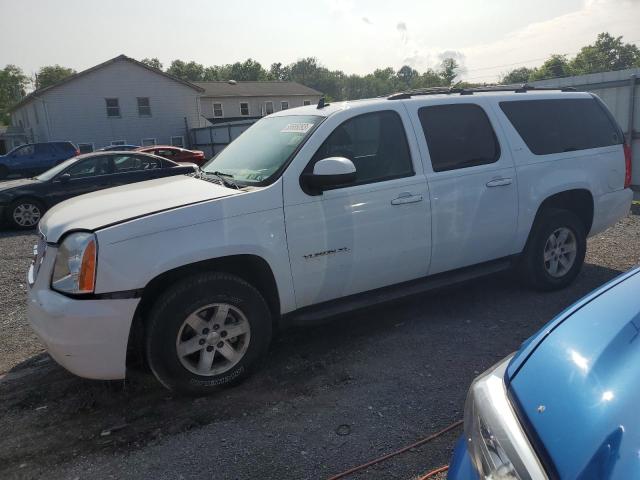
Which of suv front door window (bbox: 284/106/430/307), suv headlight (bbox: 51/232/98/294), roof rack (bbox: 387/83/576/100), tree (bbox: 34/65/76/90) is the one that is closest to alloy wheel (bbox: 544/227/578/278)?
roof rack (bbox: 387/83/576/100)

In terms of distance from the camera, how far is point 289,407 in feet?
11.3

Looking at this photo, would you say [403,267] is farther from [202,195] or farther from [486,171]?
[202,195]

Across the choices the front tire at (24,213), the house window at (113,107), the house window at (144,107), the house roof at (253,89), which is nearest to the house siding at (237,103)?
the house roof at (253,89)

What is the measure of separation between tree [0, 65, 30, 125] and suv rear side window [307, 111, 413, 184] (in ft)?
284

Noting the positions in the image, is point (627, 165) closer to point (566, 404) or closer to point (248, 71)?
point (566, 404)

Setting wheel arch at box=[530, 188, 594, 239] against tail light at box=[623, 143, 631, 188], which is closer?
wheel arch at box=[530, 188, 594, 239]

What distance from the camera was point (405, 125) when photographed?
14.2 feet

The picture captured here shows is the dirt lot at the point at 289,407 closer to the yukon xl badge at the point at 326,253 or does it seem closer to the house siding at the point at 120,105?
the yukon xl badge at the point at 326,253

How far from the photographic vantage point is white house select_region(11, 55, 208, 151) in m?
32.3

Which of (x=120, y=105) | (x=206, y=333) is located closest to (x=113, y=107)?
(x=120, y=105)

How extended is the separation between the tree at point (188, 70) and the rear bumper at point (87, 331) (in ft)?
311

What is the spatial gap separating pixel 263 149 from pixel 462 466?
314 centimetres

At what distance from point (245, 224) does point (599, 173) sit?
388 cm

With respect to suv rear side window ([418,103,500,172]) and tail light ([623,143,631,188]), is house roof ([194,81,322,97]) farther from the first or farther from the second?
suv rear side window ([418,103,500,172])
